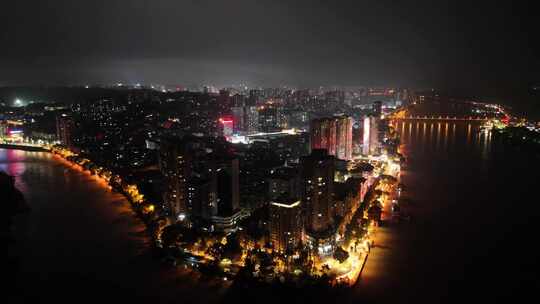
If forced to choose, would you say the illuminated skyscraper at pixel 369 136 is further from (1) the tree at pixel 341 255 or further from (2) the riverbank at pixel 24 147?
(2) the riverbank at pixel 24 147

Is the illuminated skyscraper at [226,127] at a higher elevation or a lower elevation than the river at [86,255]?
higher

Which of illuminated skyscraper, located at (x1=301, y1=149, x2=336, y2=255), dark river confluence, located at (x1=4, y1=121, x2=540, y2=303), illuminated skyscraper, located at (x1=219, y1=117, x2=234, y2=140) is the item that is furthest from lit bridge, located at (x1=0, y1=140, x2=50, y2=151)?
illuminated skyscraper, located at (x1=301, y1=149, x2=336, y2=255)

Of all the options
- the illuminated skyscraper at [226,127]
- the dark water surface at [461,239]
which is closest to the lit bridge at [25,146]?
the illuminated skyscraper at [226,127]

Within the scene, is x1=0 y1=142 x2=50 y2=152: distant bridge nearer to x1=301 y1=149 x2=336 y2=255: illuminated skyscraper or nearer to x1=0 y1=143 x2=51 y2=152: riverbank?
x1=0 y1=143 x2=51 y2=152: riverbank

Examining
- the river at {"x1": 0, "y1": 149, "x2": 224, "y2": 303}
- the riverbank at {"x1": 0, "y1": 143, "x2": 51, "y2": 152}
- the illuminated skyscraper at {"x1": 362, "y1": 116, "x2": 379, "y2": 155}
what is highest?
the illuminated skyscraper at {"x1": 362, "y1": 116, "x2": 379, "y2": 155}

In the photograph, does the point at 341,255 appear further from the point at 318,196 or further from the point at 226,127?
the point at 226,127

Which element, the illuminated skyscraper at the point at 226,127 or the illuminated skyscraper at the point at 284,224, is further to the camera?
the illuminated skyscraper at the point at 226,127

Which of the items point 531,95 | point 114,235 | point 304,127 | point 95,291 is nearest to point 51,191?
point 114,235

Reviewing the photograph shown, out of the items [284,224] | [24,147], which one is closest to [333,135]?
[284,224]
